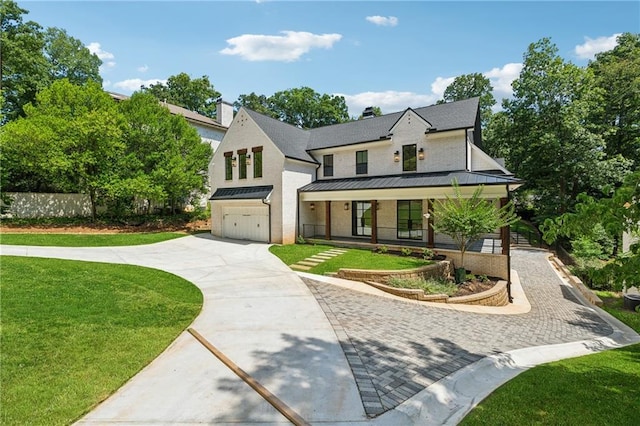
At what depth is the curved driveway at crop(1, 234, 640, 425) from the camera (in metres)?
3.95

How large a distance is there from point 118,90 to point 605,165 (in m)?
48.4

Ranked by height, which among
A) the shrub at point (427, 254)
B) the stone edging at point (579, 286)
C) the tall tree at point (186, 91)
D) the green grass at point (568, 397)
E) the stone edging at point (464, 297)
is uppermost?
the tall tree at point (186, 91)

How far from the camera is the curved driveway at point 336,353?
395 centimetres

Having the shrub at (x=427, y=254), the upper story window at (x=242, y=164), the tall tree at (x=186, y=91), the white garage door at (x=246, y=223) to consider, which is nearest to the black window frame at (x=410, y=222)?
the shrub at (x=427, y=254)

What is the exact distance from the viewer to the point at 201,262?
1355 cm

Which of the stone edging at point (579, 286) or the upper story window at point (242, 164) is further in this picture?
the upper story window at point (242, 164)

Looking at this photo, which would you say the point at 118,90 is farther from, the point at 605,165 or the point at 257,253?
the point at 605,165

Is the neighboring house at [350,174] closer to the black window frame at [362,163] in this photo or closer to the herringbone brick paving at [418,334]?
the black window frame at [362,163]

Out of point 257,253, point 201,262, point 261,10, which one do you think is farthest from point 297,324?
point 261,10

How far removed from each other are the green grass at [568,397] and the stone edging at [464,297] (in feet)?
15.1

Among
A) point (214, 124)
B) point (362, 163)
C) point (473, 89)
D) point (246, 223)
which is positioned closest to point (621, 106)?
point (473, 89)

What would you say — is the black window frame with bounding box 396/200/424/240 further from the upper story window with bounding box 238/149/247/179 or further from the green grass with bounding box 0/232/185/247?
the green grass with bounding box 0/232/185/247

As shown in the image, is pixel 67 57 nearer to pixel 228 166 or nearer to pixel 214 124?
pixel 214 124

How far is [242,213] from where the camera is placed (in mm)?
20531
